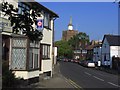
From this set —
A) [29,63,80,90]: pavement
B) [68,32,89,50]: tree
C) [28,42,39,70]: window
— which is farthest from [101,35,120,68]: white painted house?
[68,32,89,50]: tree

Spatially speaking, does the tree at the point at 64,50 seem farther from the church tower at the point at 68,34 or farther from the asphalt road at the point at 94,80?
the asphalt road at the point at 94,80

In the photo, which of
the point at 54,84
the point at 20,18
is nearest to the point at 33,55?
the point at 54,84

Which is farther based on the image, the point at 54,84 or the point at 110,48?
the point at 110,48

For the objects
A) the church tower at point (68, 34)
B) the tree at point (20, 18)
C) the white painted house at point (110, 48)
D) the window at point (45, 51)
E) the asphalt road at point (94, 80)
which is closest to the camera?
the tree at point (20, 18)

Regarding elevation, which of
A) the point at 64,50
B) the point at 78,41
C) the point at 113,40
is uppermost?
the point at 78,41

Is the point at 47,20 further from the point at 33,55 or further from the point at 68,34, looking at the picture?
the point at 68,34

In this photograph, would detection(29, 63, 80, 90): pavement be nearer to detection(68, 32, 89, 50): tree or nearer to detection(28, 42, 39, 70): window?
detection(28, 42, 39, 70): window

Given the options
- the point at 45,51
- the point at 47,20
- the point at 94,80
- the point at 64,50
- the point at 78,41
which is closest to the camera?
the point at 45,51

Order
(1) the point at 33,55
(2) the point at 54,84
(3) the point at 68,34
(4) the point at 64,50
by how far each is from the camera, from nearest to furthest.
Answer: (1) the point at 33,55
(2) the point at 54,84
(4) the point at 64,50
(3) the point at 68,34

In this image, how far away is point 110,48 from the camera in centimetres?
7362

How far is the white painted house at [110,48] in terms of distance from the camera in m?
72.4

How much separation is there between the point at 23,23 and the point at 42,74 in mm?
20214

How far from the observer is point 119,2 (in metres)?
9.67

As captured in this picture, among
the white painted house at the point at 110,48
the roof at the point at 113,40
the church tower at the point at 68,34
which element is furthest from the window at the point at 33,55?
the church tower at the point at 68,34
